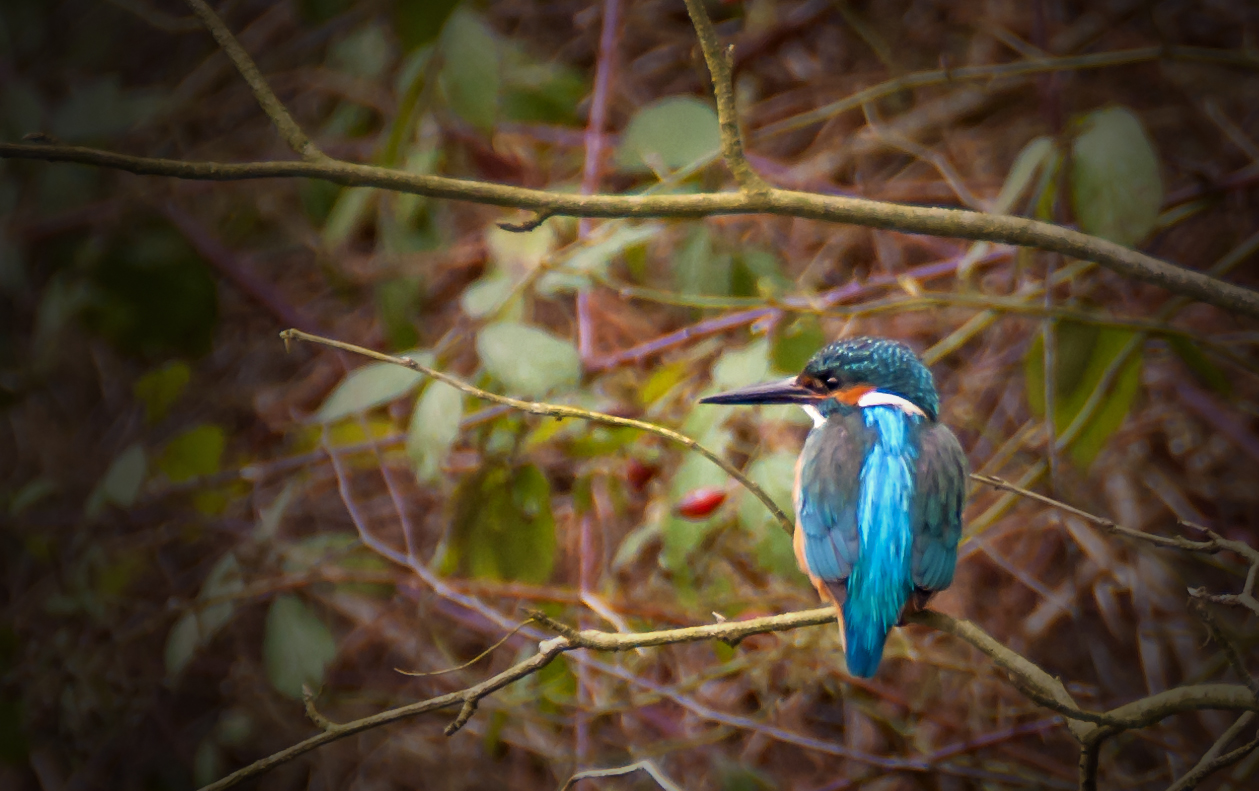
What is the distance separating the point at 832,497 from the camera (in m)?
1.18

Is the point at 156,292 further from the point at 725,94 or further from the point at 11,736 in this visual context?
the point at 725,94

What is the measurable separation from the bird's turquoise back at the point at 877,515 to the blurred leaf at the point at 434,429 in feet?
1.58

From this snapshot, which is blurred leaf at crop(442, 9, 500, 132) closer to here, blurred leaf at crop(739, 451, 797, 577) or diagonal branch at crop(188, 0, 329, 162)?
diagonal branch at crop(188, 0, 329, 162)

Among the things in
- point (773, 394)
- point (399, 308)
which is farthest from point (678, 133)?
point (399, 308)

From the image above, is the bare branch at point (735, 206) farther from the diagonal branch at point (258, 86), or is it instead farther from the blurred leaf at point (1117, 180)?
the blurred leaf at point (1117, 180)

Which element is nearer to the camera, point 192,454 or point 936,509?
point 936,509

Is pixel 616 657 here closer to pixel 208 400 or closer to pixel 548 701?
pixel 548 701

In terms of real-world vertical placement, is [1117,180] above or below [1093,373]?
above

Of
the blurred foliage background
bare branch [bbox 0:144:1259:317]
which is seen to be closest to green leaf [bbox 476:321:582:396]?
the blurred foliage background

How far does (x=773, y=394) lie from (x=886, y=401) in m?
0.16

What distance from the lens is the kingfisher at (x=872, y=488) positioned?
43.8 inches

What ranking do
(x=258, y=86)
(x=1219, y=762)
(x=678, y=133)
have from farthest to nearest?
(x=678, y=133) → (x=258, y=86) → (x=1219, y=762)

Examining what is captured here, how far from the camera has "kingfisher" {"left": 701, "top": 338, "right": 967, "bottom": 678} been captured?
1111mm

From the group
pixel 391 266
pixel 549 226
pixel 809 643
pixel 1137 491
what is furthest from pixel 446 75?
pixel 1137 491
